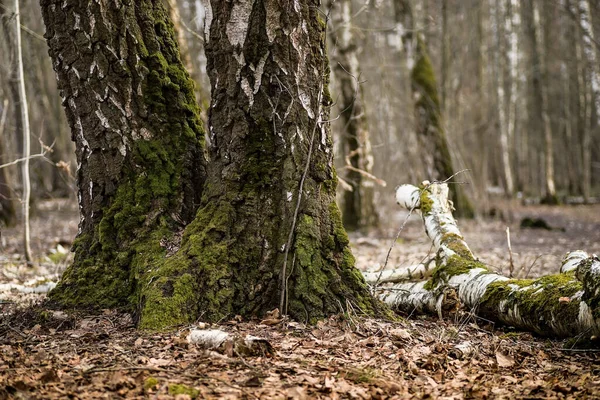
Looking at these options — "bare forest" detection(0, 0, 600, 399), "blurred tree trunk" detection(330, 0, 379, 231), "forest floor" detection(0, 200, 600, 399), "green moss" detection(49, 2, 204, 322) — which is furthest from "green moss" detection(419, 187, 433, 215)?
"blurred tree trunk" detection(330, 0, 379, 231)

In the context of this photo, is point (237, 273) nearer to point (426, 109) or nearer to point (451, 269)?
point (451, 269)

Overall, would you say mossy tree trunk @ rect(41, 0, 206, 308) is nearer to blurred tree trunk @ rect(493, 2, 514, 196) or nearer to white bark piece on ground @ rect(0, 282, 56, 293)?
white bark piece on ground @ rect(0, 282, 56, 293)

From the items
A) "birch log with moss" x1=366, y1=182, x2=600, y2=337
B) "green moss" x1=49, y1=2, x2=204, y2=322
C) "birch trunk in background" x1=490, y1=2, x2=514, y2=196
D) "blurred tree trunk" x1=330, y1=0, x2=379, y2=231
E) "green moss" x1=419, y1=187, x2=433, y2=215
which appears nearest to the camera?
"birch log with moss" x1=366, y1=182, x2=600, y2=337

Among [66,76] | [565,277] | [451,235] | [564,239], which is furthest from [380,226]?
[66,76]

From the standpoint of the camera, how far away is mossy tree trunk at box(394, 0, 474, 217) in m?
14.8

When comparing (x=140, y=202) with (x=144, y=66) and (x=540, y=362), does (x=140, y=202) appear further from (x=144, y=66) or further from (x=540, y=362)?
(x=540, y=362)

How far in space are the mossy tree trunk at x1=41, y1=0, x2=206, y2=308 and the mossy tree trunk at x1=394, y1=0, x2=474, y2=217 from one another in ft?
36.5

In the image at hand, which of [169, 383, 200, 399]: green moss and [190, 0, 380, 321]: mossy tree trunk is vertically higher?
[190, 0, 380, 321]: mossy tree trunk

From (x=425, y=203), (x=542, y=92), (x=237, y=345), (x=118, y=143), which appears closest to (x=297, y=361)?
(x=237, y=345)

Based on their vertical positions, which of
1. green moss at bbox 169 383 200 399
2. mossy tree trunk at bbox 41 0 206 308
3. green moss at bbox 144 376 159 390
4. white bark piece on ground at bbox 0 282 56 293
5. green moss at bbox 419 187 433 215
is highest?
mossy tree trunk at bbox 41 0 206 308

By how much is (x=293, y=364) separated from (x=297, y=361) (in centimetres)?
6

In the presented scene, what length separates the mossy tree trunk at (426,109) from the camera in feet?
48.6

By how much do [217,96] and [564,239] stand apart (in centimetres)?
966

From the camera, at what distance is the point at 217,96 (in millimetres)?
4012
